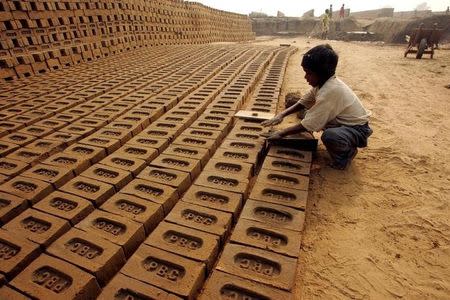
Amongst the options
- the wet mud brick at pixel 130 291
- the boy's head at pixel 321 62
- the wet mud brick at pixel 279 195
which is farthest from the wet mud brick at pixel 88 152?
the boy's head at pixel 321 62

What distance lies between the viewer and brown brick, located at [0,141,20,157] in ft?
9.04

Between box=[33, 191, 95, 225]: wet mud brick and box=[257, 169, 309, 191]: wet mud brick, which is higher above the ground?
box=[33, 191, 95, 225]: wet mud brick

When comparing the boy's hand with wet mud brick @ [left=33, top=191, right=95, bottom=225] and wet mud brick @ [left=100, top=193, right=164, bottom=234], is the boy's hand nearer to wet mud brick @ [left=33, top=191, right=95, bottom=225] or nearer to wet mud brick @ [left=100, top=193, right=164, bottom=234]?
wet mud brick @ [left=100, top=193, right=164, bottom=234]

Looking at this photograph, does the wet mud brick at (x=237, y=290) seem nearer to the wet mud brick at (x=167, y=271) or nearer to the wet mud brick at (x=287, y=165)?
the wet mud brick at (x=167, y=271)

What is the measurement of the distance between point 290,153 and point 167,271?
1.65 m

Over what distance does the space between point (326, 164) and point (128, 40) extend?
28.1 feet

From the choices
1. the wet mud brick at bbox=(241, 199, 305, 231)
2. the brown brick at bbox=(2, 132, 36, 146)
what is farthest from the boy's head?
the brown brick at bbox=(2, 132, 36, 146)

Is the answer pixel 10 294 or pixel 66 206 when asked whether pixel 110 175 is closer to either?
pixel 66 206

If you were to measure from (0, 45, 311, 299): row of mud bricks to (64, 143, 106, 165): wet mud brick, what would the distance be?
14mm

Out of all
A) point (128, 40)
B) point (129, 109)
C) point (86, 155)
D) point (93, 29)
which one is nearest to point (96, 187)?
point (86, 155)

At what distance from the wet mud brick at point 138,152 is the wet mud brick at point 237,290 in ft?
4.95

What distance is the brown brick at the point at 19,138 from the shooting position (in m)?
2.93

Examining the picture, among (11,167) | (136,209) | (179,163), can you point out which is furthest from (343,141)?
(11,167)

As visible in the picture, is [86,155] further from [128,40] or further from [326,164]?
[128,40]
